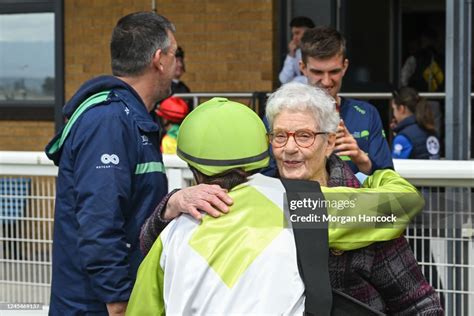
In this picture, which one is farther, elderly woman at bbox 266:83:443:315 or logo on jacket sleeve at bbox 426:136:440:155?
logo on jacket sleeve at bbox 426:136:440:155

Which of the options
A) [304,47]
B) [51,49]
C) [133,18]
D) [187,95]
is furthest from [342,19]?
[133,18]

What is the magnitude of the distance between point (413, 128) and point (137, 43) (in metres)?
4.40

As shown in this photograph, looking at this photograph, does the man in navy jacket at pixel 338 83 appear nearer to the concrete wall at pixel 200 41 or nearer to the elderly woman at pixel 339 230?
the elderly woman at pixel 339 230

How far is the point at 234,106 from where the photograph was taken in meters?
2.55

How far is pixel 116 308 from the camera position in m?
3.12

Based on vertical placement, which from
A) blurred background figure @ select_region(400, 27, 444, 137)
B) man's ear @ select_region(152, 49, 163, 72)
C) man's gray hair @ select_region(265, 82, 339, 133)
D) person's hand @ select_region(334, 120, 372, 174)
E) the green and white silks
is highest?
blurred background figure @ select_region(400, 27, 444, 137)

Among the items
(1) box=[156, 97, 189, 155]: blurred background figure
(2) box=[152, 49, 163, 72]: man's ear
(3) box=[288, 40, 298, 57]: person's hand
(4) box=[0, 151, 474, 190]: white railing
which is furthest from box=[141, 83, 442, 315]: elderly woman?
(3) box=[288, 40, 298, 57]: person's hand

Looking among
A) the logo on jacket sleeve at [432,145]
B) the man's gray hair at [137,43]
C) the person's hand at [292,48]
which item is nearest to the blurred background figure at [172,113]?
the person's hand at [292,48]

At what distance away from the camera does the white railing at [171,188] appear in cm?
380

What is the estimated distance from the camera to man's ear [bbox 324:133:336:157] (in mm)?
2901

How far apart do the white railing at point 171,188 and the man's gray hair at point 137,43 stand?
0.89 metres

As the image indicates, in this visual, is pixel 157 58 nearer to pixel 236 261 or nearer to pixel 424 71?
pixel 236 261

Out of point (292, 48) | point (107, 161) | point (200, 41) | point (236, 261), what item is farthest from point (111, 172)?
point (200, 41)

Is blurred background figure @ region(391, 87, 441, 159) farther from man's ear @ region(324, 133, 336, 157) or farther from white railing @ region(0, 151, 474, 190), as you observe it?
man's ear @ region(324, 133, 336, 157)
